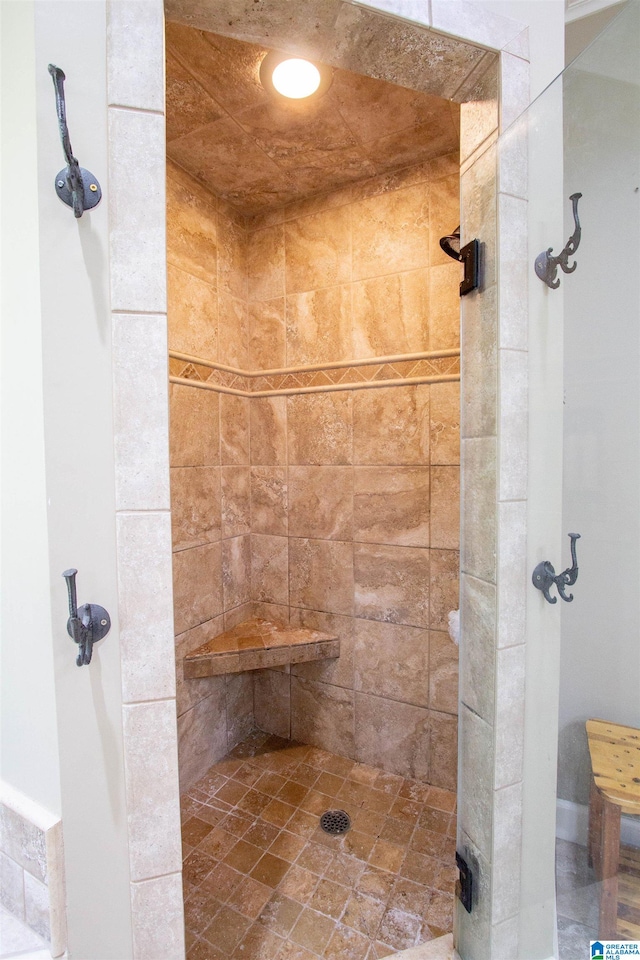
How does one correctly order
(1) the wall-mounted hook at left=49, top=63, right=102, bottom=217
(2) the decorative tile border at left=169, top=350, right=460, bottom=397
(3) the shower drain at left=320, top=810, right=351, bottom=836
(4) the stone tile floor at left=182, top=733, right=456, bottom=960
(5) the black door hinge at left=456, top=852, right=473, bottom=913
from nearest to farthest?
1. (1) the wall-mounted hook at left=49, top=63, right=102, bottom=217
2. (5) the black door hinge at left=456, top=852, right=473, bottom=913
3. (4) the stone tile floor at left=182, top=733, right=456, bottom=960
4. (3) the shower drain at left=320, top=810, right=351, bottom=836
5. (2) the decorative tile border at left=169, top=350, right=460, bottom=397

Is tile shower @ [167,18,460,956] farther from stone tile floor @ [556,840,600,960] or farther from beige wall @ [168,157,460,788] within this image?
stone tile floor @ [556,840,600,960]

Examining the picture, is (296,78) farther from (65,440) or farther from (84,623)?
(84,623)

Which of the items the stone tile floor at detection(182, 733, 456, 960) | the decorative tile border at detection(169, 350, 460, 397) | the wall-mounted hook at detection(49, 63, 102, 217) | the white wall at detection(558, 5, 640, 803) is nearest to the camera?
the wall-mounted hook at detection(49, 63, 102, 217)

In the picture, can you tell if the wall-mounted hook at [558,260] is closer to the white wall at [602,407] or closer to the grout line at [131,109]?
the white wall at [602,407]

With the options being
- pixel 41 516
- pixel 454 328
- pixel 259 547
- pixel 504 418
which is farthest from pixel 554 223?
pixel 259 547

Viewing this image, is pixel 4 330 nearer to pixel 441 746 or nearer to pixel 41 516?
pixel 41 516

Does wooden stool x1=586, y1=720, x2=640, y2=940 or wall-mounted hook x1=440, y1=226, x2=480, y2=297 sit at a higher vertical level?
wall-mounted hook x1=440, y1=226, x2=480, y2=297

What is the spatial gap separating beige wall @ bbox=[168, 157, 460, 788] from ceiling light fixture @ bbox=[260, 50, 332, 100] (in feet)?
1.75

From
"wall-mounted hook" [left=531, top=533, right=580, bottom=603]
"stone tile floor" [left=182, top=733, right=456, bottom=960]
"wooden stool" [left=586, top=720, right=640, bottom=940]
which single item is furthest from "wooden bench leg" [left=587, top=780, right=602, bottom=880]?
"stone tile floor" [left=182, top=733, right=456, bottom=960]

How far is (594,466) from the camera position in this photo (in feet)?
2.85

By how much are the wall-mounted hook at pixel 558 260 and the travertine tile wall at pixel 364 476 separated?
0.73 m

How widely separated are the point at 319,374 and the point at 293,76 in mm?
943

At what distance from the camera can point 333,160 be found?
1608mm

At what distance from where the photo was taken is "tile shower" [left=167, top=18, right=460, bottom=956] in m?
1.63
